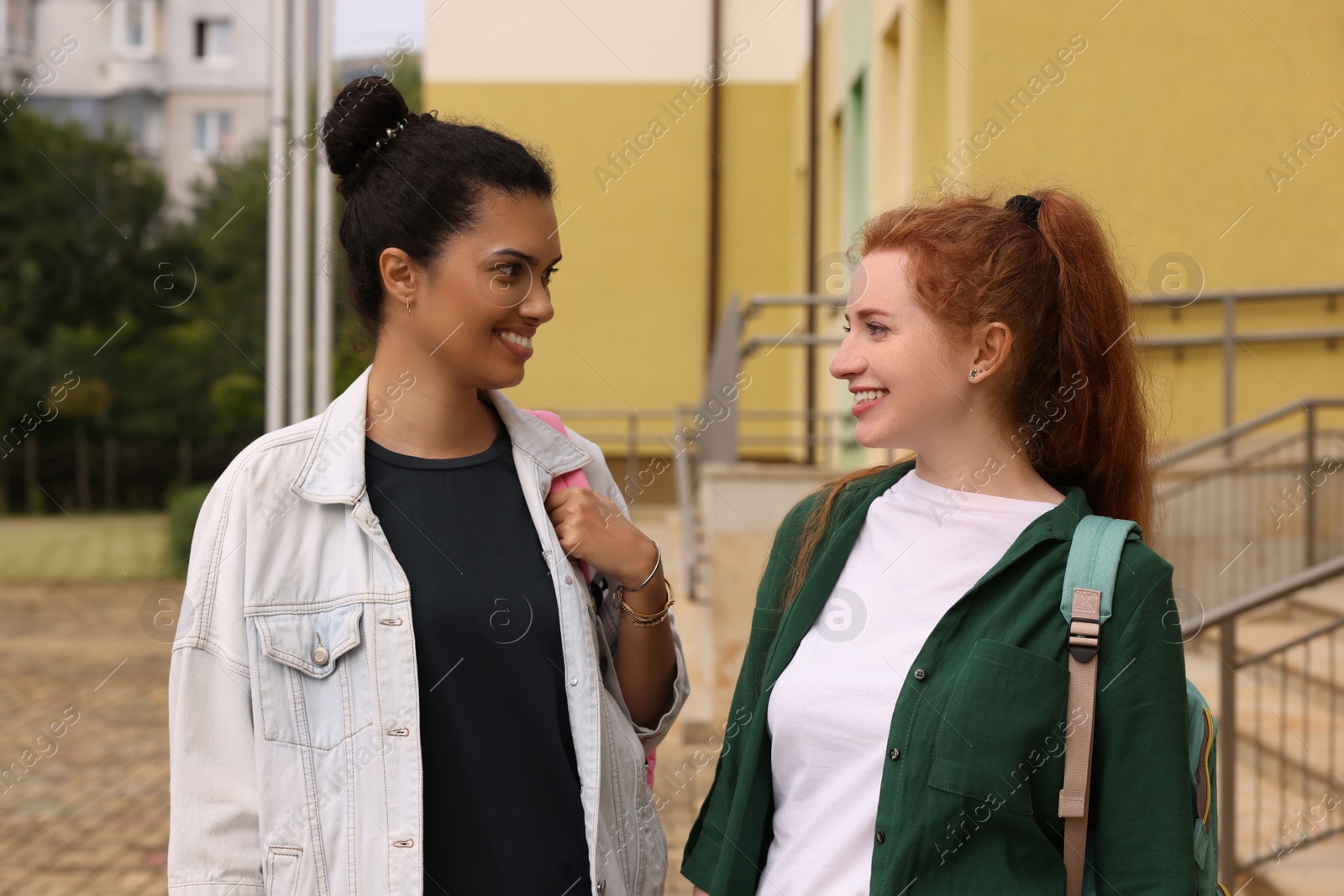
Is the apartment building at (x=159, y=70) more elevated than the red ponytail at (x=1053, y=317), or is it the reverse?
the apartment building at (x=159, y=70)

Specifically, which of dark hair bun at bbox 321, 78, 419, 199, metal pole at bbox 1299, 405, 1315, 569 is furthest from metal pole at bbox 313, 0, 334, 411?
metal pole at bbox 1299, 405, 1315, 569

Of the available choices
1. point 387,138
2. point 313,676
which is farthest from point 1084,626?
point 387,138

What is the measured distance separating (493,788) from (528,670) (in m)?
0.18

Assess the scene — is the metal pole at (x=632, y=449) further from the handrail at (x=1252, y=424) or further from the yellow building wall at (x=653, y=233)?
the handrail at (x=1252, y=424)

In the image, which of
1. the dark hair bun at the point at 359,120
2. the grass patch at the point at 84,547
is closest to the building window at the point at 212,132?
the grass patch at the point at 84,547

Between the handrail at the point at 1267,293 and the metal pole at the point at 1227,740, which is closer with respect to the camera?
the metal pole at the point at 1227,740

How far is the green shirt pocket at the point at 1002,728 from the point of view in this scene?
5.36 ft

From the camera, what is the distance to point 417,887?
1758mm

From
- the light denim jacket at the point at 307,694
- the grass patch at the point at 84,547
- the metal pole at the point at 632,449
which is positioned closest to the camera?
the light denim jacket at the point at 307,694

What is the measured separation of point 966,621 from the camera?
1737 mm

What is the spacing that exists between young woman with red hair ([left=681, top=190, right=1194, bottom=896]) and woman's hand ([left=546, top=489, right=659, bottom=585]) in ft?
0.74

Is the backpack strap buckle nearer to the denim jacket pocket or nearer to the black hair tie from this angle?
the black hair tie

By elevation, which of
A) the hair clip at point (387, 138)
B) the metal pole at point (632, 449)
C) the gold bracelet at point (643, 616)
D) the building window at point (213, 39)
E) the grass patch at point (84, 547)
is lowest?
the grass patch at point (84, 547)

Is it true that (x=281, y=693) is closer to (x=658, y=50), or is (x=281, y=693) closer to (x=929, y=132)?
(x=929, y=132)
